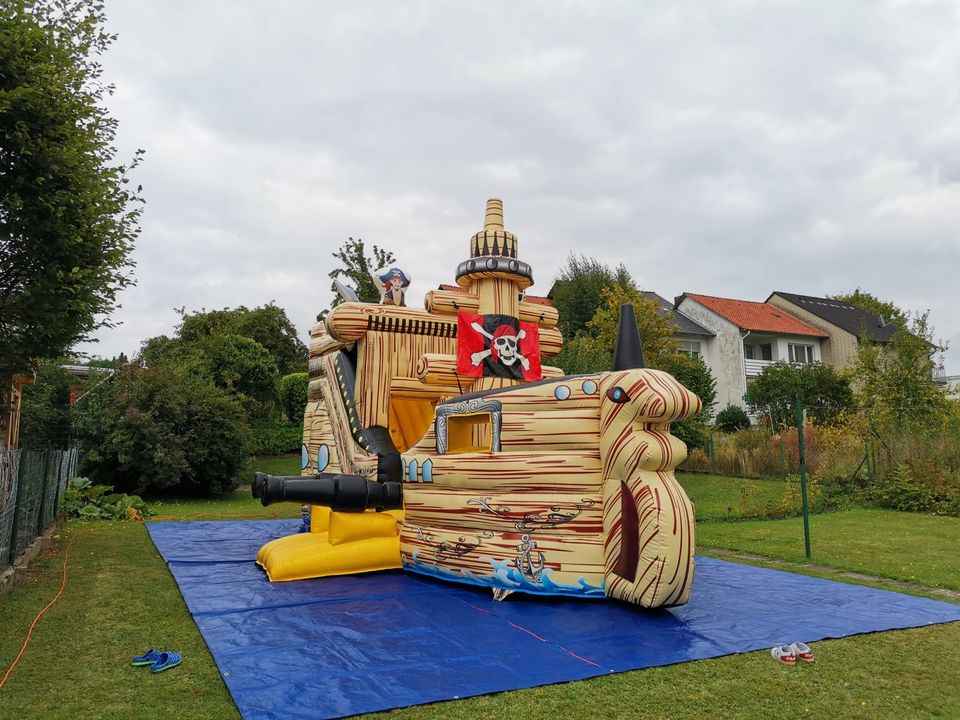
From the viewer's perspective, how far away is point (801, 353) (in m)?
31.0

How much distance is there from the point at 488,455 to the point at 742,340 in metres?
24.7

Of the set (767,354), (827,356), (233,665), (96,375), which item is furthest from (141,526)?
(827,356)

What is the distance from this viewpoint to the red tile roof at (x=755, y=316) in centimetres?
2969

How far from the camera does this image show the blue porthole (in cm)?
1003

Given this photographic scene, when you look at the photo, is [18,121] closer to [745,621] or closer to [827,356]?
[745,621]

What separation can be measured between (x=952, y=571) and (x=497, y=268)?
660cm

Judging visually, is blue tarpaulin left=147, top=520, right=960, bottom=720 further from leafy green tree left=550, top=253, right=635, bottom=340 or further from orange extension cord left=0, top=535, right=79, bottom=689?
leafy green tree left=550, top=253, right=635, bottom=340

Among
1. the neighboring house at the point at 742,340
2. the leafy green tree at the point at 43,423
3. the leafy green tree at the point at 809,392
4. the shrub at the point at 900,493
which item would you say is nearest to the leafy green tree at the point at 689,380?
the leafy green tree at the point at 809,392

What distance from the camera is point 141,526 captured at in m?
12.7

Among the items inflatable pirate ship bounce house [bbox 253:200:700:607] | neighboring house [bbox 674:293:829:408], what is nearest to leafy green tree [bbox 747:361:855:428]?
neighboring house [bbox 674:293:829:408]

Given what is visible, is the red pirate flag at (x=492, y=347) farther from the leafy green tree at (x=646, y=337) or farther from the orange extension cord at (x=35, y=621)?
the leafy green tree at (x=646, y=337)

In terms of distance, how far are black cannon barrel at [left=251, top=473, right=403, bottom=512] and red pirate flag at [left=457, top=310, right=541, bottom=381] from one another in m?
1.74

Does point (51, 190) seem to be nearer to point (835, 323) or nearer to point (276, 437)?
point (276, 437)

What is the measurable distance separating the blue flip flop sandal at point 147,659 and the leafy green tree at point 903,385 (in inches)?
624
